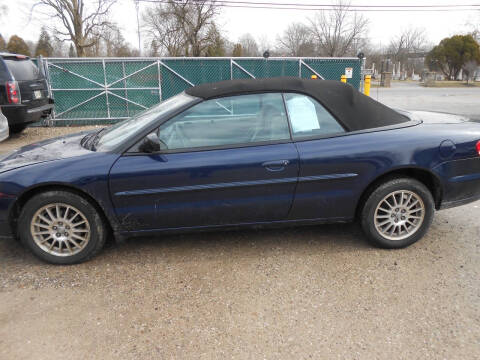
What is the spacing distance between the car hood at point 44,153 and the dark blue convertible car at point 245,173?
0.9 inches

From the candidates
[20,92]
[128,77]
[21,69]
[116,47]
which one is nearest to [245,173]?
[20,92]

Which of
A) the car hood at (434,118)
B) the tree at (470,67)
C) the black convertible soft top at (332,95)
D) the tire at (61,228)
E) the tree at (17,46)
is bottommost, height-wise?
the tire at (61,228)

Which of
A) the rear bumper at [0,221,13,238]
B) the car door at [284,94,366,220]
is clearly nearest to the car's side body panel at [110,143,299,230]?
the car door at [284,94,366,220]

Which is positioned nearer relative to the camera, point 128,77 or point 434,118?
point 434,118

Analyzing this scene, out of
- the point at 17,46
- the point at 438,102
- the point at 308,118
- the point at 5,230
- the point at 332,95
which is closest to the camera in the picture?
the point at 5,230

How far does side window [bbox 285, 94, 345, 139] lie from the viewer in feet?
10.5

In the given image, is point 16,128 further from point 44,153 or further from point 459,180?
point 459,180

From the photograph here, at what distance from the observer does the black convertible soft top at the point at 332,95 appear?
129 inches

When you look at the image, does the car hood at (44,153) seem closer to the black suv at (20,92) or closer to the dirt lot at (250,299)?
the dirt lot at (250,299)

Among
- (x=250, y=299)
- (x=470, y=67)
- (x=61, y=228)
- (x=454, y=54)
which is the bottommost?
(x=250, y=299)

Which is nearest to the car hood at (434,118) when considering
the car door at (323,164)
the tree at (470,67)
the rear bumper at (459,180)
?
the rear bumper at (459,180)

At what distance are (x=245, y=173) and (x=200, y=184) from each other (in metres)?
0.38

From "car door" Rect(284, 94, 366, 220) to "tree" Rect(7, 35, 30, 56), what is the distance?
5796 cm

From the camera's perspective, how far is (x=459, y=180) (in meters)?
3.33
